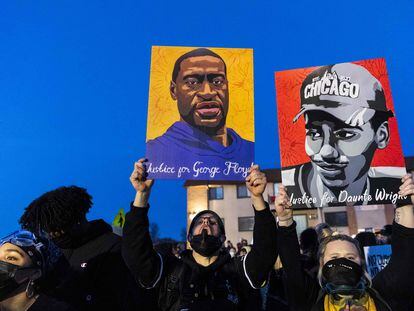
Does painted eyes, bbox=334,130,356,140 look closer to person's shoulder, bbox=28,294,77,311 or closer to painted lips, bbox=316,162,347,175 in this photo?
painted lips, bbox=316,162,347,175

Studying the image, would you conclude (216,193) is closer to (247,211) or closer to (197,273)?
(247,211)

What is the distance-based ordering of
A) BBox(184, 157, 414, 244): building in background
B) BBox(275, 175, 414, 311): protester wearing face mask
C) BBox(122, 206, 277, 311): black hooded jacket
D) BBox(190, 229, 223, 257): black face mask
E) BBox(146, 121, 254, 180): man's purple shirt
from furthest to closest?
BBox(184, 157, 414, 244): building in background < BBox(146, 121, 254, 180): man's purple shirt < BBox(190, 229, 223, 257): black face mask < BBox(122, 206, 277, 311): black hooded jacket < BBox(275, 175, 414, 311): protester wearing face mask

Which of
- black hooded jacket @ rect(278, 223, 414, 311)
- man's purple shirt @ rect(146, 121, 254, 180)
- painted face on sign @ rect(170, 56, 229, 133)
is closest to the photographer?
black hooded jacket @ rect(278, 223, 414, 311)

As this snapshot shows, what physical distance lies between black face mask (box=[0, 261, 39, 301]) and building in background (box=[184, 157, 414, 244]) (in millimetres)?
36468

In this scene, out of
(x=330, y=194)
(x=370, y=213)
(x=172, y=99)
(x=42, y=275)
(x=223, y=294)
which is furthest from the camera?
(x=370, y=213)

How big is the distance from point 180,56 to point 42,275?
266cm

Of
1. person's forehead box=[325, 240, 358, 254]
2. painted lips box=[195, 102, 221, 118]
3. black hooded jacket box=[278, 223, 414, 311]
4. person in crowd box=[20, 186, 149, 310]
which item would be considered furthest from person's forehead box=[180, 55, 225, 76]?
person's forehead box=[325, 240, 358, 254]

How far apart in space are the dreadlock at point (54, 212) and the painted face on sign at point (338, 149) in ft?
8.77

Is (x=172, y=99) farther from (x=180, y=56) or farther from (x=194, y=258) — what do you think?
(x=194, y=258)

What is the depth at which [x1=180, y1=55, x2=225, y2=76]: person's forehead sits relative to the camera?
4234 millimetres

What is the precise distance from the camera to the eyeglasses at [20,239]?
2476 mm

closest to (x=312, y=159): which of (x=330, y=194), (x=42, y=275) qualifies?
(x=330, y=194)

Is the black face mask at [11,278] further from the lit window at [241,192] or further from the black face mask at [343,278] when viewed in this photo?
the lit window at [241,192]

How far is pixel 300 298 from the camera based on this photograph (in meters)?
2.88
